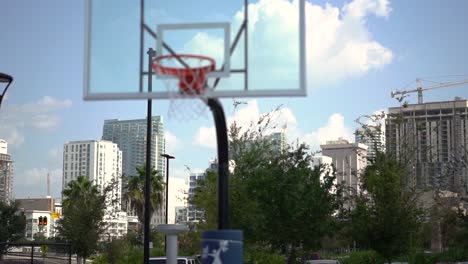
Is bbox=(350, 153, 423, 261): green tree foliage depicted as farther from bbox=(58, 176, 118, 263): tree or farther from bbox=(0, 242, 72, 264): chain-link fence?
bbox=(58, 176, 118, 263): tree

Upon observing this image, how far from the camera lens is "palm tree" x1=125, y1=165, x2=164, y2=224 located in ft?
215

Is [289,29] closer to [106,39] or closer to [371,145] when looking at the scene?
[106,39]

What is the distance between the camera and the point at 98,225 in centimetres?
4072

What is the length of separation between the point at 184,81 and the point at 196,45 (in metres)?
0.66

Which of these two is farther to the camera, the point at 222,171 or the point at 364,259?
the point at 364,259

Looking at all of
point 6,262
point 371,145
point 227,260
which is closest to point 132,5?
point 227,260

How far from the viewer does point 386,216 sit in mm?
32156

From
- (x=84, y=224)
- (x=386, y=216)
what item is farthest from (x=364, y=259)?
(x=84, y=224)

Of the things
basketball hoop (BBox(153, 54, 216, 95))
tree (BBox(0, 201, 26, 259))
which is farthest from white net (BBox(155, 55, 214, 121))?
tree (BBox(0, 201, 26, 259))

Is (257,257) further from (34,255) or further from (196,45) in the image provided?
(196,45)

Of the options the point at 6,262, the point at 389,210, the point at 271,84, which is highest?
the point at 271,84

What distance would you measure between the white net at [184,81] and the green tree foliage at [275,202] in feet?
46.9

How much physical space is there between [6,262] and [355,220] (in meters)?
14.8

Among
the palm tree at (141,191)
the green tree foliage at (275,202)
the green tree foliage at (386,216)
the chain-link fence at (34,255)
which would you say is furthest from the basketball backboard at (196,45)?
the palm tree at (141,191)
